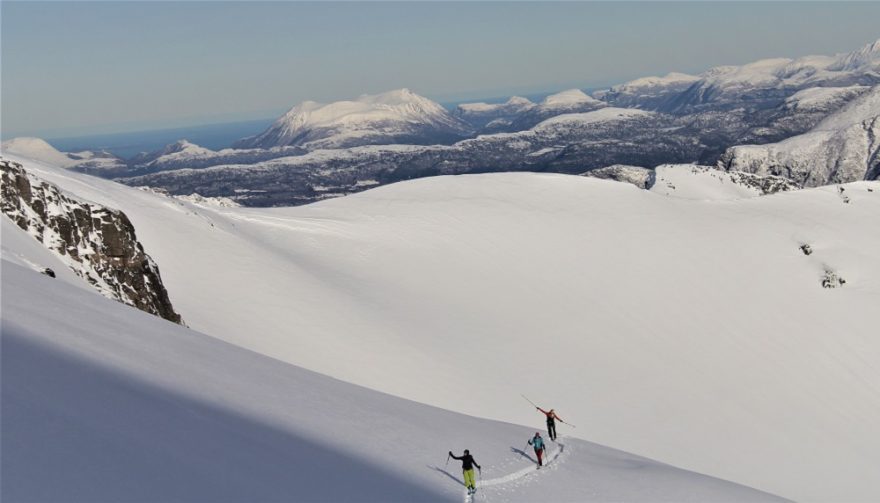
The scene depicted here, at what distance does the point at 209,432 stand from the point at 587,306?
1736 inches

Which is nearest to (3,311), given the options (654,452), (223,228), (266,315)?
(266,315)

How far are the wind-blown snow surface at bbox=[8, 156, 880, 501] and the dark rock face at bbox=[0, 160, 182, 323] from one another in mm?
4505

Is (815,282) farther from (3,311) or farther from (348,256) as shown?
(3,311)

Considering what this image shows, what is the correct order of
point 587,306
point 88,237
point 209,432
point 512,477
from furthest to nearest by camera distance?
point 587,306
point 88,237
point 512,477
point 209,432

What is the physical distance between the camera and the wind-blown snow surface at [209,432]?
1041cm

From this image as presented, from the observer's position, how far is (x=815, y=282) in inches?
2376

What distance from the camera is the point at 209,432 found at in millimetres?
13875

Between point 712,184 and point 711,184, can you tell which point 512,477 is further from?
point 712,184

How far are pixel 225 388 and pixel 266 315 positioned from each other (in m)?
24.9

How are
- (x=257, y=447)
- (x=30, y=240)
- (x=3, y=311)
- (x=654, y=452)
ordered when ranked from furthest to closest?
(x=654, y=452) → (x=30, y=240) → (x=3, y=311) → (x=257, y=447)

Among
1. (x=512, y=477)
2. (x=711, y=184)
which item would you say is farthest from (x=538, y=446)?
(x=711, y=184)

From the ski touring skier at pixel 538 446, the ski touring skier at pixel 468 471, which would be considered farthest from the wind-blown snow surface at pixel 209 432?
the ski touring skier at pixel 538 446

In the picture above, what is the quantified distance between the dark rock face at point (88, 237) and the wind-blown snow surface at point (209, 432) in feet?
21.2

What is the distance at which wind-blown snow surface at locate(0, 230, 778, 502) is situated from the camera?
34.1 ft
